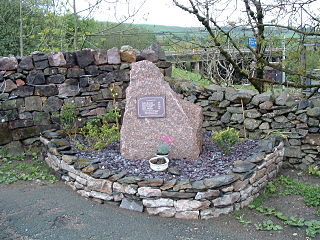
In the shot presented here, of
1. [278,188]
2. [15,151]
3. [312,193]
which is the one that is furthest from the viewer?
[15,151]

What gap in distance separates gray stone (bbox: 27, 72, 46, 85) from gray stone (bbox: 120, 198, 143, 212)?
3.32 meters

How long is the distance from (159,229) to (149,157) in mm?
1579

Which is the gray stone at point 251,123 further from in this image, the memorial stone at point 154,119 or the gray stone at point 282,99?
the memorial stone at point 154,119

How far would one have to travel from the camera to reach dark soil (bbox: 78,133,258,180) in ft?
16.0

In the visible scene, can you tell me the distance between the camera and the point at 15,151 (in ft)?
22.2

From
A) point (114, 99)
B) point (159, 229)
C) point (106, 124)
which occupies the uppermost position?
point (114, 99)

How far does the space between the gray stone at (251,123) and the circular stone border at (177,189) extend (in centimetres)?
100

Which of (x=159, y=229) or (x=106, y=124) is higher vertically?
(x=106, y=124)

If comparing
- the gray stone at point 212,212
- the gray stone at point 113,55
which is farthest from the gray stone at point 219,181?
the gray stone at point 113,55

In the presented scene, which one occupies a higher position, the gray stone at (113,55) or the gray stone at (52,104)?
the gray stone at (113,55)

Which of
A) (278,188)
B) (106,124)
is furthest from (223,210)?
(106,124)

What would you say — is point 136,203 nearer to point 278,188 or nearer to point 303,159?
point 278,188

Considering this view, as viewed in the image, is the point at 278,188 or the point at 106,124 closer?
the point at 278,188

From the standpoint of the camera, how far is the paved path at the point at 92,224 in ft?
13.2
